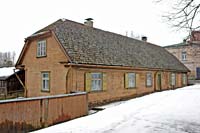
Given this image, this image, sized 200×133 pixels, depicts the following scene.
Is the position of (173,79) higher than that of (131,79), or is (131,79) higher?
(131,79)

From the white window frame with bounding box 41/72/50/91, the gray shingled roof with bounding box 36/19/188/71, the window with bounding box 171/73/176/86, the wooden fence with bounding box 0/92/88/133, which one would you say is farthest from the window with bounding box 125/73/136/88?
the window with bounding box 171/73/176/86

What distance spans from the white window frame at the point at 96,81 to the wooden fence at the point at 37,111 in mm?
3379

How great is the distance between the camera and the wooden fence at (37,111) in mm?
7965

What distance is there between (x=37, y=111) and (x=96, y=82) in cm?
688

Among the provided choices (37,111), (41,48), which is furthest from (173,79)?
(37,111)

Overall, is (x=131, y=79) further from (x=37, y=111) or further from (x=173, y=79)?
(x=37, y=111)

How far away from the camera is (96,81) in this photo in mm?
15688

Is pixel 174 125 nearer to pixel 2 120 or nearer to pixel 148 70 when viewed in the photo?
pixel 2 120

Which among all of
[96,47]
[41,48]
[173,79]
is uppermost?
[96,47]

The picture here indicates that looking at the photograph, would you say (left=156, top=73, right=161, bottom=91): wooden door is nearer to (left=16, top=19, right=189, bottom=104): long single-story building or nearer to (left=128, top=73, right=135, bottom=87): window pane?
(left=16, top=19, right=189, bottom=104): long single-story building

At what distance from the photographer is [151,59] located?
2450cm

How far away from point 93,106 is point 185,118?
248 inches

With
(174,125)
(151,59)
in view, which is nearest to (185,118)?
(174,125)

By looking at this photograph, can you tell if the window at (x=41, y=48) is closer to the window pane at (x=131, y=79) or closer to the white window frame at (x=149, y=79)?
the window pane at (x=131, y=79)
